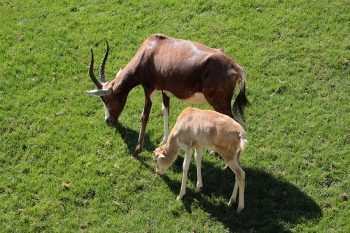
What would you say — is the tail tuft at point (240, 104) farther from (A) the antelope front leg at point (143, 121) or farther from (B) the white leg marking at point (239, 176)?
(A) the antelope front leg at point (143, 121)

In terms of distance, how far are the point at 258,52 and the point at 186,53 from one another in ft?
11.5

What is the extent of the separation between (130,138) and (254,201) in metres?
3.16

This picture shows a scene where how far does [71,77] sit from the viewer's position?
1398cm

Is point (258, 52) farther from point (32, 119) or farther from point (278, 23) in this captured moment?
point (32, 119)

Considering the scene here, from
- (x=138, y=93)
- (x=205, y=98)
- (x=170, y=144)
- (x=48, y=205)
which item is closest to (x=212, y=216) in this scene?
(x=170, y=144)

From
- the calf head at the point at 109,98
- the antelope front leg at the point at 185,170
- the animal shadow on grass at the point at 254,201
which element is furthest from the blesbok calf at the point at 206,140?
the calf head at the point at 109,98

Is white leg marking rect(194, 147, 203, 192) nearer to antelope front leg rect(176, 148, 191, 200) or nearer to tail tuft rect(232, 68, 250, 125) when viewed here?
antelope front leg rect(176, 148, 191, 200)

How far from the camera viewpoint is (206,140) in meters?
10.0

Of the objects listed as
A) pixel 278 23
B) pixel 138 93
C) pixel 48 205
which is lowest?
pixel 48 205

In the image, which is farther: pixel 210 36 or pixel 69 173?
pixel 210 36

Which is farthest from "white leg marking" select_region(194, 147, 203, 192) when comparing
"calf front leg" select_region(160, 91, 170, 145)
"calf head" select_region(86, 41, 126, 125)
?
"calf head" select_region(86, 41, 126, 125)

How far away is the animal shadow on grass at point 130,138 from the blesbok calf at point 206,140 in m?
1.24

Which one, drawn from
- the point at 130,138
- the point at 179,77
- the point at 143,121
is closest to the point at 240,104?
the point at 179,77

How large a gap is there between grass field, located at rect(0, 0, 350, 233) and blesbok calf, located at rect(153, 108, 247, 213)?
0.52m
